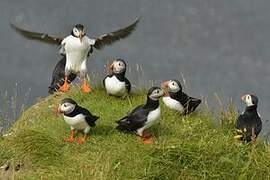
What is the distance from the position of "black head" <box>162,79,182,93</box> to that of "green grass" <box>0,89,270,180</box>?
1.23ft

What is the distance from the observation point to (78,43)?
12.9 m

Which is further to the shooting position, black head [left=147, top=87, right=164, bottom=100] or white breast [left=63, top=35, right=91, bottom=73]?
white breast [left=63, top=35, right=91, bottom=73]

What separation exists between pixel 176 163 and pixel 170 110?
102 inches

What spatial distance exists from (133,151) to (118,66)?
7.48 feet

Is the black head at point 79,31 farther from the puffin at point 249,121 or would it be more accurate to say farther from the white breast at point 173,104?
the puffin at point 249,121

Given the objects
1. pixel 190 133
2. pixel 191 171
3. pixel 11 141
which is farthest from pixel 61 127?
pixel 191 171

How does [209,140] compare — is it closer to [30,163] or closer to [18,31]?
[30,163]

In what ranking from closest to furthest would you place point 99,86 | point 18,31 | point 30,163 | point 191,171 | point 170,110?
point 191,171, point 30,163, point 170,110, point 99,86, point 18,31

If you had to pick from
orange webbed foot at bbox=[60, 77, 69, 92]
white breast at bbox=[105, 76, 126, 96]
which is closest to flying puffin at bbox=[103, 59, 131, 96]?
white breast at bbox=[105, 76, 126, 96]

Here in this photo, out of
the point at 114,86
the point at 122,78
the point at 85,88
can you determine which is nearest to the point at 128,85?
the point at 122,78

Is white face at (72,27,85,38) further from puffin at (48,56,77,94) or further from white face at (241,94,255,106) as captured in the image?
white face at (241,94,255,106)

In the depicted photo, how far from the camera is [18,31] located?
14148mm

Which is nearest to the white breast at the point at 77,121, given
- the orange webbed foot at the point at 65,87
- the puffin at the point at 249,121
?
the puffin at the point at 249,121

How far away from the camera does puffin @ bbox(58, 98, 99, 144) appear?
35.2ft
